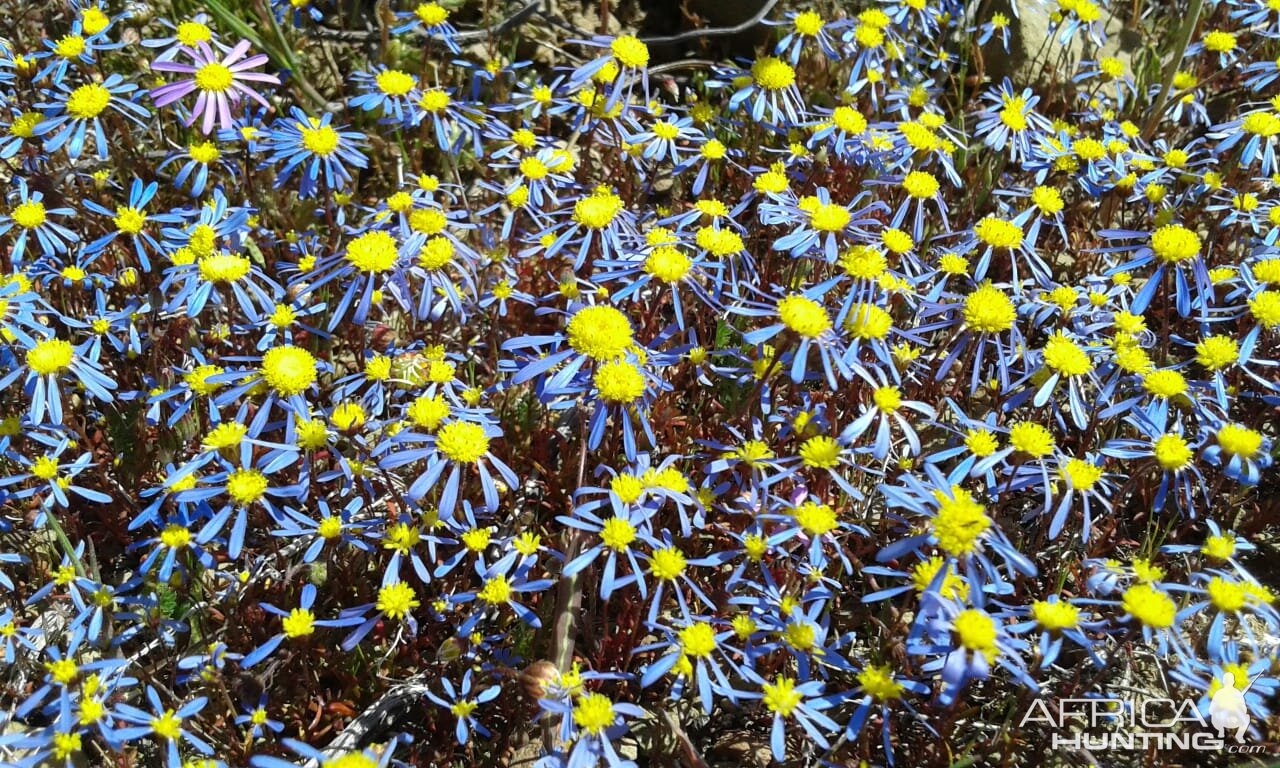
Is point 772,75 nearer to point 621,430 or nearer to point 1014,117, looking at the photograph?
point 1014,117

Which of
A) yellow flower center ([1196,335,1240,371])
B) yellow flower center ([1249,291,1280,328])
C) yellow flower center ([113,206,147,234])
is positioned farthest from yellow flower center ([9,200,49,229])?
yellow flower center ([1249,291,1280,328])

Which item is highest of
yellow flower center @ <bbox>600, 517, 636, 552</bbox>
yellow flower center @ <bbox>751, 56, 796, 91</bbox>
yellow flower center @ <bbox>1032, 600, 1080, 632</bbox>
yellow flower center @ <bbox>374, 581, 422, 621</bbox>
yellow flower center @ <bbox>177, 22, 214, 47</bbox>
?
yellow flower center @ <bbox>177, 22, 214, 47</bbox>

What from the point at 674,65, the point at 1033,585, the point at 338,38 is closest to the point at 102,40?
the point at 338,38

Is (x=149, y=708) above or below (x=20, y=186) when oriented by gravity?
below

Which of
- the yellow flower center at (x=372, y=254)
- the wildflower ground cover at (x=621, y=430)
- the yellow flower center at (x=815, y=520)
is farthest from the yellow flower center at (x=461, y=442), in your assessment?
the yellow flower center at (x=815, y=520)

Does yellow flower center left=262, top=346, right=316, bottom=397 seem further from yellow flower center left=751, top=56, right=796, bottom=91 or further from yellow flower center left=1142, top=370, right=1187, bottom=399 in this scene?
yellow flower center left=1142, top=370, right=1187, bottom=399

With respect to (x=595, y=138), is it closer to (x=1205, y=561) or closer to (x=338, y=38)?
(x=338, y=38)

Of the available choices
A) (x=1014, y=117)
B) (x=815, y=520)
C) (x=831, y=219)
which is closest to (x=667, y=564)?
(x=815, y=520)
